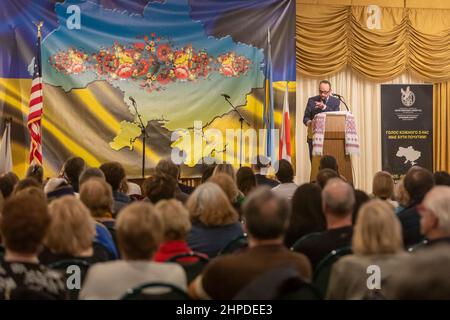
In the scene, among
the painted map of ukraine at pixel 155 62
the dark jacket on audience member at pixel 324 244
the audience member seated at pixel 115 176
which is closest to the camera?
the dark jacket on audience member at pixel 324 244

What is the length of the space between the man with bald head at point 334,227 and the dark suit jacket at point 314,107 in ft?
22.4

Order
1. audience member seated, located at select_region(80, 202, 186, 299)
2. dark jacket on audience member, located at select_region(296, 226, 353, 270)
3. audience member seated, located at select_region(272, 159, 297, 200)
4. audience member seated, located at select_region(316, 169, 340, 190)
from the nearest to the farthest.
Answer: audience member seated, located at select_region(80, 202, 186, 299), dark jacket on audience member, located at select_region(296, 226, 353, 270), audience member seated, located at select_region(316, 169, 340, 190), audience member seated, located at select_region(272, 159, 297, 200)

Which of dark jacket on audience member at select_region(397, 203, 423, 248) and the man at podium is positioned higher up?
the man at podium

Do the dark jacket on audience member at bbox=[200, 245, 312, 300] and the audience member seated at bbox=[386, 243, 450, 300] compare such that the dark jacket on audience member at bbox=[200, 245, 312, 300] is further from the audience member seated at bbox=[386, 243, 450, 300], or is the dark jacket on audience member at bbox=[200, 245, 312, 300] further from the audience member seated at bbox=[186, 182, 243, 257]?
the audience member seated at bbox=[386, 243, 450, 300]

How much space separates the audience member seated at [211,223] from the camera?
153 inches

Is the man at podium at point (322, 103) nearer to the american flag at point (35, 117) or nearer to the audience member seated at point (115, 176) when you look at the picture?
the american flag at point (35, 117)

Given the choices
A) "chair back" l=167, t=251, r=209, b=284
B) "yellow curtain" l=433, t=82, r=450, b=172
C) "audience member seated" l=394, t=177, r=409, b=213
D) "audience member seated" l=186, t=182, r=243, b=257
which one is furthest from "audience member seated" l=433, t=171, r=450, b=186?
"yellow curtain" l=433, t=82, r=450, b=172

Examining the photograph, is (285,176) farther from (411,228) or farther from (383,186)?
(411,228)

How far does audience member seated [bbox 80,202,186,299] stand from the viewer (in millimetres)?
2723

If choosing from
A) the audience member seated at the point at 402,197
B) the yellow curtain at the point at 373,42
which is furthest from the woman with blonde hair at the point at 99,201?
the yellow curtain at the point at 373,42

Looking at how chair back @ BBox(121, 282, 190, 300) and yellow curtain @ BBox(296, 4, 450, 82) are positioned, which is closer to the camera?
chair back @ BBox(121, 282, 190, 300)

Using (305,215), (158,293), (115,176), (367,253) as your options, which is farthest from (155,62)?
(158,293)

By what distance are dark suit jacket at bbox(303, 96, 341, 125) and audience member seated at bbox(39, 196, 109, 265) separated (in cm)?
742

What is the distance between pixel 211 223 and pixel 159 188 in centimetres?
94
